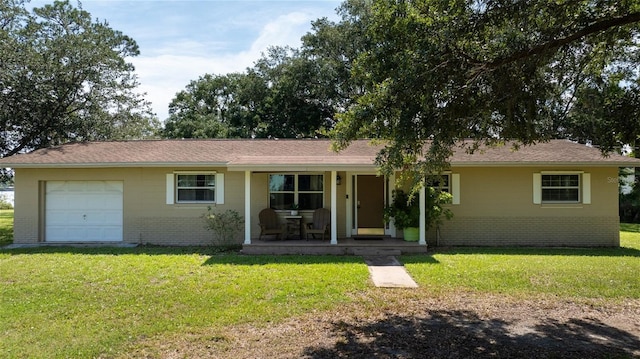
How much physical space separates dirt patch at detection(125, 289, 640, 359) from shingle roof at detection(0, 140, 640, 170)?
17.1 feet

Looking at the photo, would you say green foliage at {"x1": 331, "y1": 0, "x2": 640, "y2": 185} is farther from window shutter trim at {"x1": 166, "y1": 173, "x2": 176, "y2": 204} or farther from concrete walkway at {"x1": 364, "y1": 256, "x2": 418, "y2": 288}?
window shutter trim at {"x1": 166, "y1": 173, "x2": 176, "y2": 204}

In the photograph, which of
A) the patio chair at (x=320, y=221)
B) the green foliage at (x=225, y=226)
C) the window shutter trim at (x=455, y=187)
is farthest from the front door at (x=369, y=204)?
the green foliage at (x=225, y=226)

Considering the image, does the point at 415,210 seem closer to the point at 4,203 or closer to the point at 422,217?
the point at 422,217

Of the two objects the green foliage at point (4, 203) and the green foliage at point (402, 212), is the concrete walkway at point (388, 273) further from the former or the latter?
the green foliage at point (4, 203)

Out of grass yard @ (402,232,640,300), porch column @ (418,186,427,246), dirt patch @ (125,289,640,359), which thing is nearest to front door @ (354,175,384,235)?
porch column @ (418,186,427,246)

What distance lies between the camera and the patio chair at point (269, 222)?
1261cm

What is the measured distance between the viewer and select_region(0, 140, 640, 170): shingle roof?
→ 1234 centimetres

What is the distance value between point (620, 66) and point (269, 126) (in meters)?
21.4

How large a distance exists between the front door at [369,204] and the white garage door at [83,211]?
24.5 ft

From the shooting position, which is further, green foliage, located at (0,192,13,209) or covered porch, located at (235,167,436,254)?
green foliage, located at (0,192,13,209)

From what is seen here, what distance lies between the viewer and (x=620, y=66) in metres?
7.47

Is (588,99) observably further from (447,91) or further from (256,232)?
(256,232)

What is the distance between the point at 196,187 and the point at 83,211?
3763 mm

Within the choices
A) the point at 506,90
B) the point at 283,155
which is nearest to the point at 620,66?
the point at 506,90
